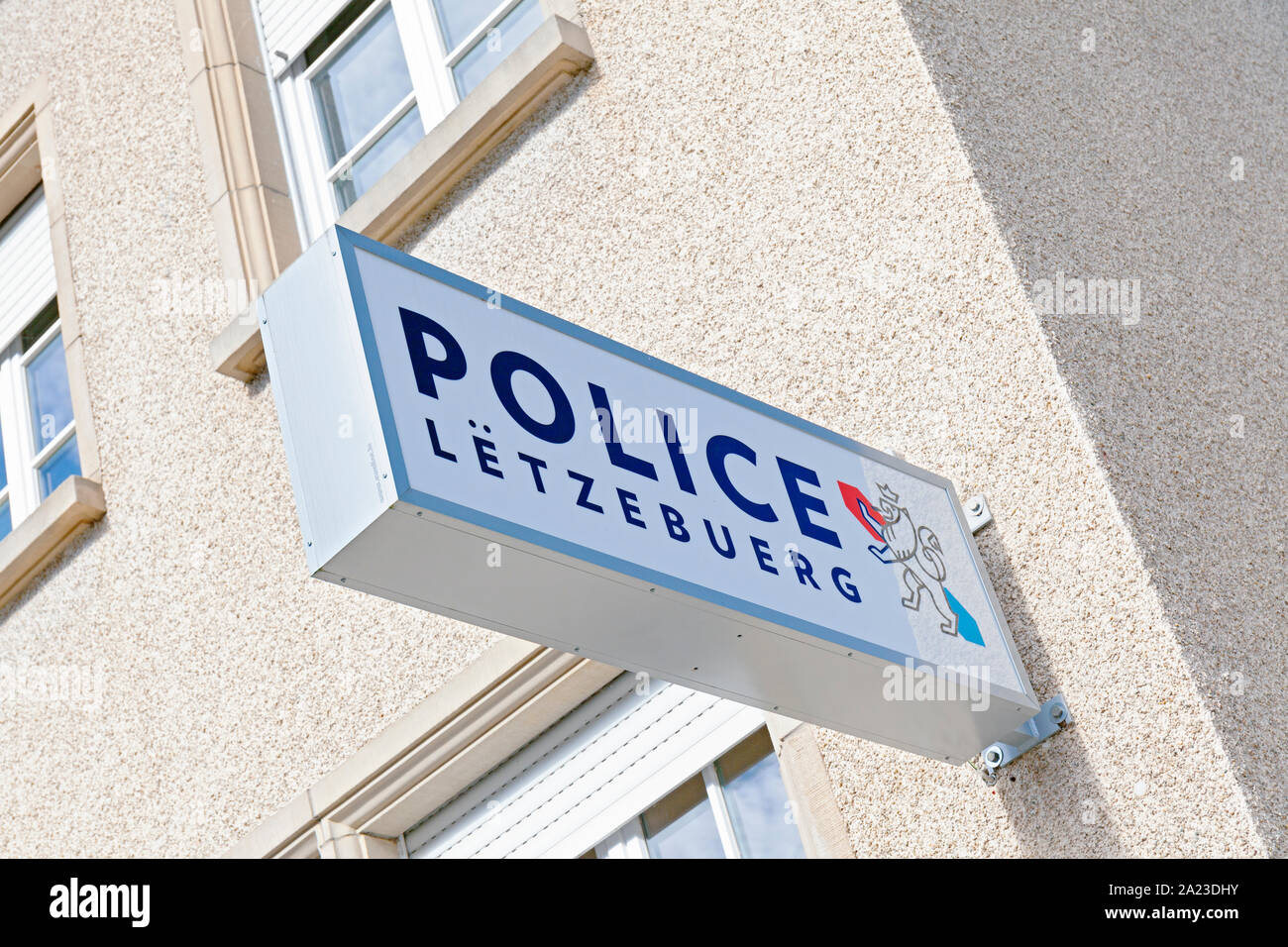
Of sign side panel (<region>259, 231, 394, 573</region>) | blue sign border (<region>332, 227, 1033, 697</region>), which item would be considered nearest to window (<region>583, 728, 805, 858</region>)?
blue sign border (<region>332, 227, 1033, 697</region>)

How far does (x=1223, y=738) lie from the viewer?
9.49 ft

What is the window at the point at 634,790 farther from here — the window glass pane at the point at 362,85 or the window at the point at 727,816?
the window glass pane at the point at 362,85

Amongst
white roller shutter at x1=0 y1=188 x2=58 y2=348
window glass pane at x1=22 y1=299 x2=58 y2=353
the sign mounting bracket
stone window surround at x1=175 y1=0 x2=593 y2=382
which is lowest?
the sign mounting bracket

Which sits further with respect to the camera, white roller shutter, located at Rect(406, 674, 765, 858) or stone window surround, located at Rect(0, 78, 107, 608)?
stone window surround, located at Rect(0, 78, 107, 608)

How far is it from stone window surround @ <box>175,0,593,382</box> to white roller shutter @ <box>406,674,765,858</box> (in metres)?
1.61

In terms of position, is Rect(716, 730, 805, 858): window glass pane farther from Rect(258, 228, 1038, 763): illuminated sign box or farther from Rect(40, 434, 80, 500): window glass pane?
Rect(40, 434, 80, 500): window glass pane

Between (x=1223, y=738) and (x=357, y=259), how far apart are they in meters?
1.79

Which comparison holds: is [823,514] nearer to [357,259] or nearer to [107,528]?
[357,259]

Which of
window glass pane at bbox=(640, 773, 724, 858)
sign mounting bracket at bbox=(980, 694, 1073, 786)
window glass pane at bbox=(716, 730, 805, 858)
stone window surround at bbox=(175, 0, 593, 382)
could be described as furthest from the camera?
stone window surround at bbox=(175, 0, 593, 382)

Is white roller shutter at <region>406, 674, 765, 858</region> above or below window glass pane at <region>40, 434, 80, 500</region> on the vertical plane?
below

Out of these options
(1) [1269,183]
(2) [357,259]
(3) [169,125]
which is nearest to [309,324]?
(2) [357,259]

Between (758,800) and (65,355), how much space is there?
11.5 feet

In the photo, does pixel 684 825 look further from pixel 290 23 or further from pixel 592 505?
pixel 290 23

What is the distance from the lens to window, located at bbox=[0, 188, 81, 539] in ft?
20.5
